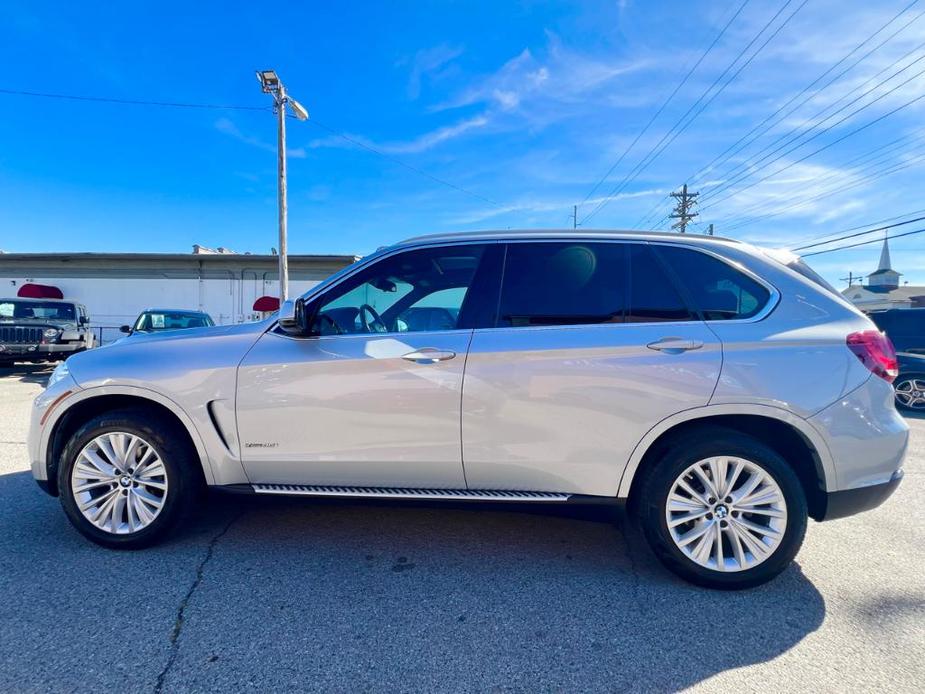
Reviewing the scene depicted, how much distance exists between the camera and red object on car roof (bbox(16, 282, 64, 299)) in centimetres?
2105

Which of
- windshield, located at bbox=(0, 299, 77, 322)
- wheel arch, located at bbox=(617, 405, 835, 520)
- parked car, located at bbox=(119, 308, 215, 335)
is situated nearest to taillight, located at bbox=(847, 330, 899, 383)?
wheel arch, located at bbox=(617, 405, 835, 520)

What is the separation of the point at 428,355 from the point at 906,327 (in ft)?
34.6

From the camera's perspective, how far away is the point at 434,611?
2.26 meters

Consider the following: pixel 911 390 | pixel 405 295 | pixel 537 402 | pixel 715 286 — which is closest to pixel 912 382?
pixel 911 390

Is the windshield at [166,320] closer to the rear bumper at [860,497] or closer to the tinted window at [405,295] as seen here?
the tinted window at [405,295]

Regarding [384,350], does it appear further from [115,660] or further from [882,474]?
[882,474]

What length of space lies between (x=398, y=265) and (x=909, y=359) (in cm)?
936

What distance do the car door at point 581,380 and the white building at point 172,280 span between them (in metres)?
20.0

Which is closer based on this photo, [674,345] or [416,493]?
[674,345]

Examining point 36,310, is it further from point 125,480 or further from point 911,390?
point 911,390

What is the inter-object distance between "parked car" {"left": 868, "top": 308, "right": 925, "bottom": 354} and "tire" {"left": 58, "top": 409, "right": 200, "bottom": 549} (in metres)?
11.0

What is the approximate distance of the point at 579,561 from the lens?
274cm

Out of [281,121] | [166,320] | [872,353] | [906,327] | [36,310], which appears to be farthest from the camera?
[281,121]

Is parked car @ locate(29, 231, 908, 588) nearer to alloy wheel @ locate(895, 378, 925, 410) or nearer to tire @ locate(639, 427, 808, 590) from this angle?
tire @ locate(639, 427, 808, 590)
